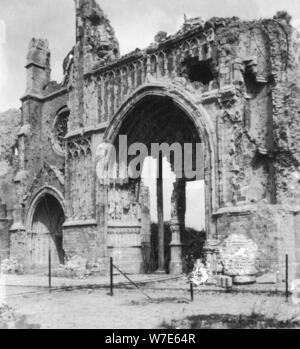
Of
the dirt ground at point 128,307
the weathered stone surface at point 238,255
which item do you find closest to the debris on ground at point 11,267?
the dirt ground at point 128,307

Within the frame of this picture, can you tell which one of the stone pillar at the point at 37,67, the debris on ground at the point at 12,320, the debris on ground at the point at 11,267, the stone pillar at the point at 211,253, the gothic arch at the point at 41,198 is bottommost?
the debris on ground at the point at 11,267

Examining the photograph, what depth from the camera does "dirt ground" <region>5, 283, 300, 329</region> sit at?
7.26 metres

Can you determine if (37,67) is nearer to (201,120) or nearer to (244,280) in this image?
(201,120)

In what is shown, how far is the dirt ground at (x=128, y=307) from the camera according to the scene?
7.26 m

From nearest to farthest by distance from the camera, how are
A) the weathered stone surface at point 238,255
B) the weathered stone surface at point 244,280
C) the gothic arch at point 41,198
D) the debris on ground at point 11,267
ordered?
the weathered stone surface at point 244,280, the weathered stone surface at point 238,255, the gothic arch at point 41,198, the debris on ground at point 11,267

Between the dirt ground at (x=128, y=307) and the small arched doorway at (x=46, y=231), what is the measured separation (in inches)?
382

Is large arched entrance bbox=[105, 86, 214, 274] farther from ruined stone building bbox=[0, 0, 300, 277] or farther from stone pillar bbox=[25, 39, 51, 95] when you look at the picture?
stone pillar bbox=[25, 39, 51, 95]

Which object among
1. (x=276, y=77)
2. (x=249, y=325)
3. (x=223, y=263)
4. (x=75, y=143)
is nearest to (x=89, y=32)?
(x=75, y=143)

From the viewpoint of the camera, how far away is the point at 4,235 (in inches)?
904

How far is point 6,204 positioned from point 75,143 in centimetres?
737

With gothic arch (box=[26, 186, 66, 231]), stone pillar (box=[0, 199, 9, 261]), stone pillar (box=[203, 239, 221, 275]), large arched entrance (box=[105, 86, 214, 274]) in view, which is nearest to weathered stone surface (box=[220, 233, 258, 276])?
stone pillar (box=[203, 239, 221, 275])

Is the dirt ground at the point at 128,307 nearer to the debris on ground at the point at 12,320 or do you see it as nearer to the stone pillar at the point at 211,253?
the debris on ground at the point at 12,320
